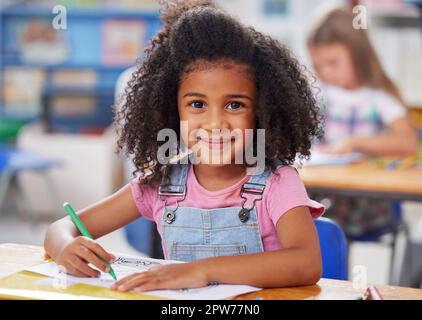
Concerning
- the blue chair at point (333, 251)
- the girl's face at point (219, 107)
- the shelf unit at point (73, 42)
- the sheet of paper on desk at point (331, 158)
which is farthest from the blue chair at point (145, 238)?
the shelf unit at point (73, 42)

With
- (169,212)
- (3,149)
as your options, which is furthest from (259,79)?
(3,149)

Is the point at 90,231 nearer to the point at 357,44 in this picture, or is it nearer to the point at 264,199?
the point at 264,199

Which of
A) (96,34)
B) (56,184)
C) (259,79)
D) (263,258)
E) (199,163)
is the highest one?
(96,34)

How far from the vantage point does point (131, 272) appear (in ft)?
4.04

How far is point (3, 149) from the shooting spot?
14.7 ft

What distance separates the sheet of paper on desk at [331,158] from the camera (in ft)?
8.82

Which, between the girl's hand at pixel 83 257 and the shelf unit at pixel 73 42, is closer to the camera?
the girl's hand at pixel 83 257

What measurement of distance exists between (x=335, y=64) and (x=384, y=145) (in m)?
0.39

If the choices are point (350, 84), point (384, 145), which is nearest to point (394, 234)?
point (384, 145)

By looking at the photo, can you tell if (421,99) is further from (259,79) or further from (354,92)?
(259,79)

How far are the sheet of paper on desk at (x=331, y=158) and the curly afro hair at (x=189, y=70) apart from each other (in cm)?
118

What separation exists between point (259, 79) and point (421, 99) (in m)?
3.74

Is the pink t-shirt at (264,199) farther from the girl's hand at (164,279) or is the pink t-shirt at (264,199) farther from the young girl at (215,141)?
the girl's hand at (164,279)
